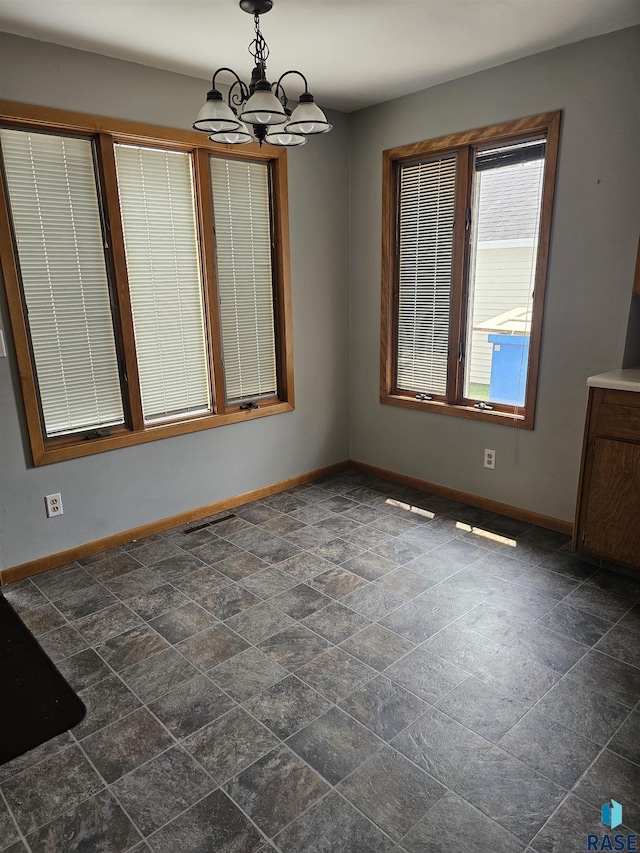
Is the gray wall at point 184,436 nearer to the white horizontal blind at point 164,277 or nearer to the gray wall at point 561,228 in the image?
the white horizontal blind at point 164,277

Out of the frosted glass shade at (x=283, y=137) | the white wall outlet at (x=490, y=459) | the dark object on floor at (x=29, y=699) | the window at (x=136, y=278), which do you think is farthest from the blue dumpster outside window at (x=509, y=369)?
the dark object on floor at (x=29, y=699)

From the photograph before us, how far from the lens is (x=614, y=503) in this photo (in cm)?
267

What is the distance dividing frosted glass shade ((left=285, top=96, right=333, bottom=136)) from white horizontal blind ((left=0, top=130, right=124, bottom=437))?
4.15 ft

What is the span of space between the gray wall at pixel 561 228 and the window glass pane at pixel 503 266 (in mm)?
166

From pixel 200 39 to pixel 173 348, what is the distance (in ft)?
5.17

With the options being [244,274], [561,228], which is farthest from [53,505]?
[561,228]

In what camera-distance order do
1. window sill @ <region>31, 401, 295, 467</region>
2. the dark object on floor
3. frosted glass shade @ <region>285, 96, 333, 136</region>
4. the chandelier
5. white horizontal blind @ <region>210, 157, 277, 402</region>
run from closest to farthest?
the dark object on floor
the chandelier
frosted glass shade @ <region>285, 96, 333, 136</region>
window sill @ <region>31, 401, 295, 467</region>
white horizontal blind @ <region>210, 157, 277, 402</region>

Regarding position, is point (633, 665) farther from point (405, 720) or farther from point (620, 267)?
point (620, 267)

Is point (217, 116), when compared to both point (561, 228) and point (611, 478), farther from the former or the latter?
point (611, 478)

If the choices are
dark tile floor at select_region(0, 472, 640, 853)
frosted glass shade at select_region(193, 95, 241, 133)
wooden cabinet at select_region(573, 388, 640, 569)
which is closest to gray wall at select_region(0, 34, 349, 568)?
dark tile floor at select_region(0, 472, 640, 853)

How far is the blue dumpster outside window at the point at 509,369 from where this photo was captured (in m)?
3.27

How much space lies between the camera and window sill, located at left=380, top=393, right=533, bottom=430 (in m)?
3.32

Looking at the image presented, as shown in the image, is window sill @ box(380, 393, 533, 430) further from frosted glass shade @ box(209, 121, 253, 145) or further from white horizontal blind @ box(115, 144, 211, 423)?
frosted glass shade @ box(209, 121, 253, 145)

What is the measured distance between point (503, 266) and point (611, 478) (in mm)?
1396
